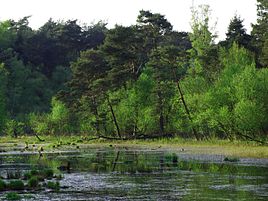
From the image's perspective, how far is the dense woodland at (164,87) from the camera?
2790 inches

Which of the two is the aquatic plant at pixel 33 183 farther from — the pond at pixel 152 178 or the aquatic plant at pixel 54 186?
the pond at pixel 152 178

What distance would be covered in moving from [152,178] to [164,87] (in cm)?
4945

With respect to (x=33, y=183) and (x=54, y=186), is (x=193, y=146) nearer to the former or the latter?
(x=33, y=183)

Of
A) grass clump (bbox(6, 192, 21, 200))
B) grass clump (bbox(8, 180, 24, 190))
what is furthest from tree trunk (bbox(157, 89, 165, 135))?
grass clump (bbox(6, 192, 21, 200))

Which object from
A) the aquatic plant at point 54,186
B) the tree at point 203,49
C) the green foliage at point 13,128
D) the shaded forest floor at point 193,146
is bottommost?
the aquatic plant at point 54,186

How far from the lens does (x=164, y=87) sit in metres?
88.3

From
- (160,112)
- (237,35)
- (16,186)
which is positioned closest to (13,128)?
(160,112)

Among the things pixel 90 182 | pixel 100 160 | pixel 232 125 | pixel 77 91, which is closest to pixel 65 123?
pixel 77 91

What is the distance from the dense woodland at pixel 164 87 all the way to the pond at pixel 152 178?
15.4 m

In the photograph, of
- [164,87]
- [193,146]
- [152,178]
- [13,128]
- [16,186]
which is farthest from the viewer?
[13,128]

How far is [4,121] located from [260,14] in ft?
169

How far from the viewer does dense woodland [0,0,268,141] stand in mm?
70875

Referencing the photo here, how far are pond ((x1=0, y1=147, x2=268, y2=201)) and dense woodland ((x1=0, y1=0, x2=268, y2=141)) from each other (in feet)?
50.6

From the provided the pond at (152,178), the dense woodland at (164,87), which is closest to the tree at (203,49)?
the dense woodland at (164,87)
